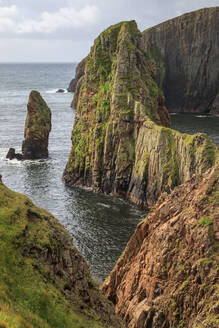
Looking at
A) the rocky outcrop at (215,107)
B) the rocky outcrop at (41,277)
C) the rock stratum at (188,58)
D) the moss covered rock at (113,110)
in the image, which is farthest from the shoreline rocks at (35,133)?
the rocky outcrop at (215,107)

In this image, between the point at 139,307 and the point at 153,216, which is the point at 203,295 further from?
the point at 153,216

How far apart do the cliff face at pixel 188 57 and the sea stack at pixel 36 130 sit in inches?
2712

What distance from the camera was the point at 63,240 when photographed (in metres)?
20.3

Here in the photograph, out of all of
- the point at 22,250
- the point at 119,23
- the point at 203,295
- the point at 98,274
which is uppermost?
the point at 119,23

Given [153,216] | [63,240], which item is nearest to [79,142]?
[153,216]

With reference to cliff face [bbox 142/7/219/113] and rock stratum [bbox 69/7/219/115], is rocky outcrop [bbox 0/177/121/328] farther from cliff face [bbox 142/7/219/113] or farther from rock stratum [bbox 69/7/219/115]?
cliff face [bbox 142/7/219/113]

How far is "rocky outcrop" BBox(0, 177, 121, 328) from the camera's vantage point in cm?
1584

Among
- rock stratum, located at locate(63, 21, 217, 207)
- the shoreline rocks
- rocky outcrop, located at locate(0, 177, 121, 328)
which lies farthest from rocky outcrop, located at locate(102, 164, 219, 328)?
the shoreline rocks

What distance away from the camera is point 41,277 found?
17297mm

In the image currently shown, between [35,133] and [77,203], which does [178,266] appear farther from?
[35,133]

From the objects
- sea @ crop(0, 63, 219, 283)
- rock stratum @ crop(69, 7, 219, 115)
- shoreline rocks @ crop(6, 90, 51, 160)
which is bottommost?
sea @ crop(0, 63, 219, 283)

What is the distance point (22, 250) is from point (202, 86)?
13518cm

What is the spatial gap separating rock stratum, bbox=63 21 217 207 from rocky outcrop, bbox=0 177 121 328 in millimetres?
33159

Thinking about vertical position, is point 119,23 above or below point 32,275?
above
